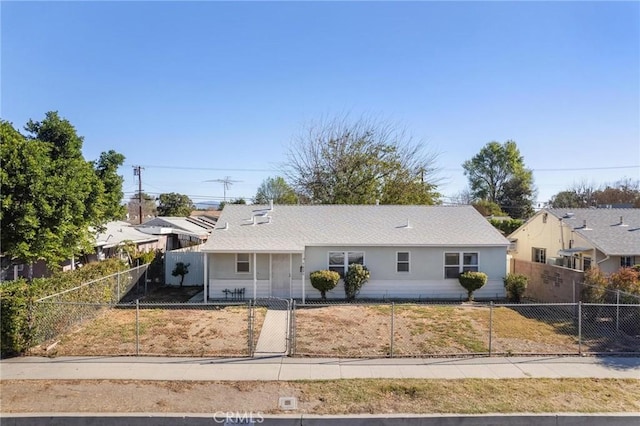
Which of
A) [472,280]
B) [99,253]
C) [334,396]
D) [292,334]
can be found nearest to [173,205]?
[99,253]

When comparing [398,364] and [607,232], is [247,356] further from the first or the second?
[607,232]

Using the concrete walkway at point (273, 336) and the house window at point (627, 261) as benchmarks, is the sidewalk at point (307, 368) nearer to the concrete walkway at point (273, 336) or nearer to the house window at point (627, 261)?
the concrete walkway at point (273, 336)

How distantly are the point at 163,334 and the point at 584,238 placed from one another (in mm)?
18059

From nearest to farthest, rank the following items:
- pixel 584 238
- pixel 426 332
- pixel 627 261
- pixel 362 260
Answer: pixel 426 332
pixel 627 261
pixel 362 260
pixel 584 238

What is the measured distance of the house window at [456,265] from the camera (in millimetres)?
19094

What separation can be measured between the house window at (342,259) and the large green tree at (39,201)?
9480 millimetres

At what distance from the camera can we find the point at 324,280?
17906mm

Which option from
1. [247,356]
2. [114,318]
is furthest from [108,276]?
[247,356]

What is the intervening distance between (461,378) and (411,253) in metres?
9.91

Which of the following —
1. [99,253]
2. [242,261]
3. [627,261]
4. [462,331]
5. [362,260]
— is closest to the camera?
[462,331]

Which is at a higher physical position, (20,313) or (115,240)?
(115,240)

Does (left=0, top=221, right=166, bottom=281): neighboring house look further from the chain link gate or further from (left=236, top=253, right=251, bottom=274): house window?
the chain link gate

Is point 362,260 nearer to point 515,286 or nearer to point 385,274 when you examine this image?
point 385,274

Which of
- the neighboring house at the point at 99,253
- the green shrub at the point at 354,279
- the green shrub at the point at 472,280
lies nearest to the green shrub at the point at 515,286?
the green shrub at the point at 472,280
